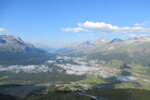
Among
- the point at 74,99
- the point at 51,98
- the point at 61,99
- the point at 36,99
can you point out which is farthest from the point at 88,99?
the point at 36,99

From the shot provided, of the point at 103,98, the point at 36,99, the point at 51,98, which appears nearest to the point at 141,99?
the point at 103,98

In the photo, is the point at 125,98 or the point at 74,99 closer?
the point at 74,99

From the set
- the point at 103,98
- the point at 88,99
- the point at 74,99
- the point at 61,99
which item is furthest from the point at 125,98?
the point at 61,99

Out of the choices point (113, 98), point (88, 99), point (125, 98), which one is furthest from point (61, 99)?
point (125, 98)

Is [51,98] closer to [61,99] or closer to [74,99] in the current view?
[61,99]

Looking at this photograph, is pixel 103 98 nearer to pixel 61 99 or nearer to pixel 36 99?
pixel 61 99

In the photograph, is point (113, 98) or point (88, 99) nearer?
point (88, 99)

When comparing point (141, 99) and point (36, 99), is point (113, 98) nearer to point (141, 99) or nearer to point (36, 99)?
point (141, 99)
